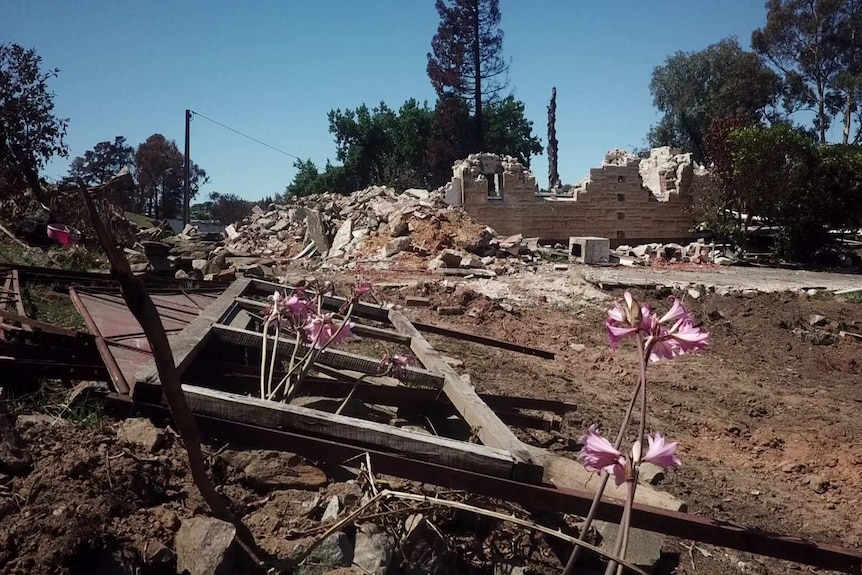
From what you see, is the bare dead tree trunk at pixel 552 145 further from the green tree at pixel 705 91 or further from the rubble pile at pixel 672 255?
the rubble pile at pixel 672 255

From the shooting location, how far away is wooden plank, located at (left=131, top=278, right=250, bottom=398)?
2.25 meters

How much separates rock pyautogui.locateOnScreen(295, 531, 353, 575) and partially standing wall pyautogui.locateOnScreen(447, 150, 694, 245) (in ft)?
54.5

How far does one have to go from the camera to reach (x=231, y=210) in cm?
4641

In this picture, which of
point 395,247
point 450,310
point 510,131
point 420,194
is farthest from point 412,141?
point 450,310

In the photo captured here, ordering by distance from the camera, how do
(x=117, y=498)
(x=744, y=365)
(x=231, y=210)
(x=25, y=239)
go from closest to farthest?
(x=117, y=498), (x=744, y=365), (x=25, y=239), (x=231, y=210)

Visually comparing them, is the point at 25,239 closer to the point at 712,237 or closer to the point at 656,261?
the point at 656,261

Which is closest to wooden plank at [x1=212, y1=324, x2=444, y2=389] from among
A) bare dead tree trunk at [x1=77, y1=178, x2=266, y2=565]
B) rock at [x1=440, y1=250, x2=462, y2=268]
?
bare dead tree trunk at [x1=77, y1=178, x2=266, y2=565]

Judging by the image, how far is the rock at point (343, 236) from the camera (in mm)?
16953

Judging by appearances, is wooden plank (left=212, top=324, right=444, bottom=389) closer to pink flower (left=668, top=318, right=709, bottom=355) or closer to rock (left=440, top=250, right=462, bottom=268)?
pink flower (left=668, top=318, right=709, bottom=355)

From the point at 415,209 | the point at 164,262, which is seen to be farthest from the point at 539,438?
the point at 415,209

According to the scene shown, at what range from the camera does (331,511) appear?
211cm

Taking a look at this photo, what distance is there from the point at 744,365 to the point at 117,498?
759 cm

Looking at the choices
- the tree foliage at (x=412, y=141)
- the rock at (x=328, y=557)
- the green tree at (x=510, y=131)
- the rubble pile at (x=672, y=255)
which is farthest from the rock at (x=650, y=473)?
the green tree at (x=510, y=131)

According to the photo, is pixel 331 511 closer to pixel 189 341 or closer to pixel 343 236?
pixel 189 341
